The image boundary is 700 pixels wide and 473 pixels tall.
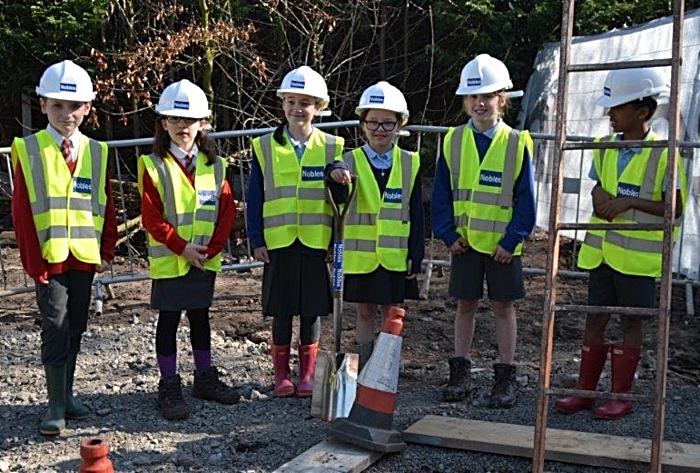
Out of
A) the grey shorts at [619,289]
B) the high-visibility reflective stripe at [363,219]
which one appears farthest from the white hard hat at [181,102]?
the grey shorts at [619,289]

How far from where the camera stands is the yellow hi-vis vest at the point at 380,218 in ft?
18.2

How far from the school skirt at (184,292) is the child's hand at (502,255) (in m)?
1.70

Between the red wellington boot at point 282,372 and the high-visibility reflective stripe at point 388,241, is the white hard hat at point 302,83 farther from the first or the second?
the red wellington boot at point 282,372

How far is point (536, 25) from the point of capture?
44.8ft

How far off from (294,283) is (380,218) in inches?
25.7

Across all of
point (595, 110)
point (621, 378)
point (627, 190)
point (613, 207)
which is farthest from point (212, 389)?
point (595, 110)

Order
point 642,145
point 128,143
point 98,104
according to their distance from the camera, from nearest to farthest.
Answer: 1. point 642,145
2. point 128,143
3. point 98,104

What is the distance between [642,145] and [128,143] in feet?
16.1

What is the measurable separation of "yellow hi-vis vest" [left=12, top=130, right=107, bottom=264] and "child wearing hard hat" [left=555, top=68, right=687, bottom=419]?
9.29 ft

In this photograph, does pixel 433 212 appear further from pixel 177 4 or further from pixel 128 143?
pixel 177 4

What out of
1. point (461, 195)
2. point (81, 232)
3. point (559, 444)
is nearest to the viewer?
point (559, 444)

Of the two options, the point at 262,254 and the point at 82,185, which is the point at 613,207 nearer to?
the point at 262,254

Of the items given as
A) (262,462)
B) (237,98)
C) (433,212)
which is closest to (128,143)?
(433,212)

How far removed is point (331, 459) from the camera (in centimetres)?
445
